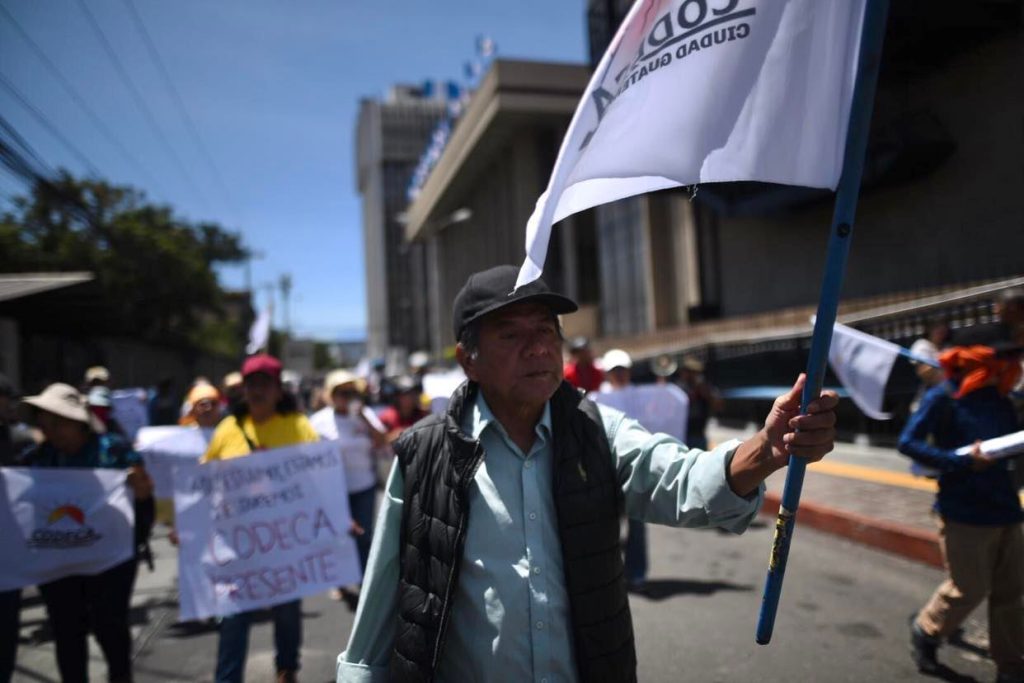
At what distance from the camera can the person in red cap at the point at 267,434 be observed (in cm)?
370

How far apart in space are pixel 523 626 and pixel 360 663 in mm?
499

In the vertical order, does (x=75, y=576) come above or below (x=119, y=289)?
below

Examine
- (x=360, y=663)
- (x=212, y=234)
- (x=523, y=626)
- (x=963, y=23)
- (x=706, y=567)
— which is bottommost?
(x=706, y=567)

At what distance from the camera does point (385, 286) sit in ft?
354

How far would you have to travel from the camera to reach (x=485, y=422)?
1926mm

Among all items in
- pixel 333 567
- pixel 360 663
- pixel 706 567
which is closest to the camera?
pixel 360 663

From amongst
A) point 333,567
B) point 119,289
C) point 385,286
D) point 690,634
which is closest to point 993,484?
point 690,634

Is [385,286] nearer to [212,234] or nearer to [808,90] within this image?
[212,234]

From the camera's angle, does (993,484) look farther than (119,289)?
No

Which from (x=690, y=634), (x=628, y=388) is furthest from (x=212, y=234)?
(x=690, y=634)

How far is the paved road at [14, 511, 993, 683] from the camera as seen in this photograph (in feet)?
12.5

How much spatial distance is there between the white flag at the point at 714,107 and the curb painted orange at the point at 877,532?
16.8 ft

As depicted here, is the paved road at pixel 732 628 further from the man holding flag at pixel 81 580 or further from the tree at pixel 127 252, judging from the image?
the tree at pixel 127 252

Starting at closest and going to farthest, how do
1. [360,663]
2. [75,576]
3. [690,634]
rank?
[360,663] → [75,576] → [690,634]
